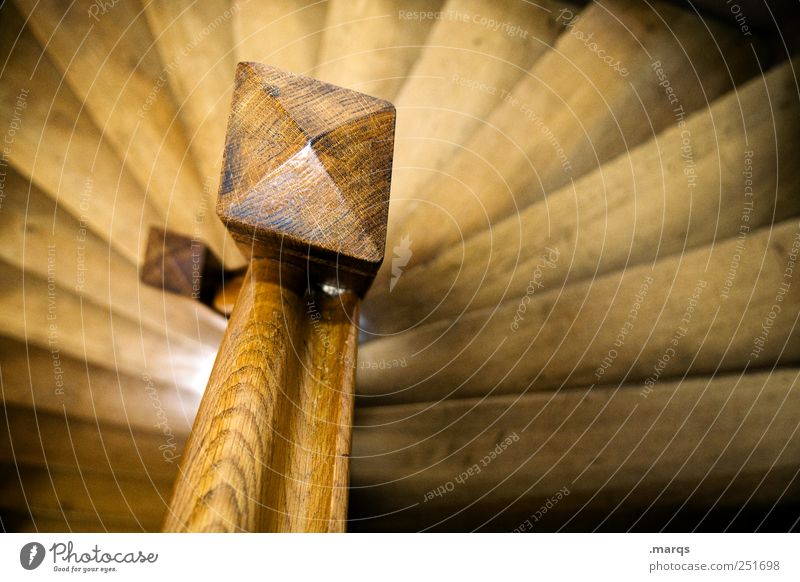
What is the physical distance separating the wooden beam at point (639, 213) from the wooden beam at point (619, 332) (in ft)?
0.08

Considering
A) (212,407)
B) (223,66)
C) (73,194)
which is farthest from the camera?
(223,66)

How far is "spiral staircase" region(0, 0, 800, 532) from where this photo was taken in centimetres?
62

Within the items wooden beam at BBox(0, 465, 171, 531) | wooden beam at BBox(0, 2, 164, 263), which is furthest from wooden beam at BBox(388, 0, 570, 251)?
wooden beam at BBox(0, 465, 171, 531)

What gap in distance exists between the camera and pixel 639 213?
2.35 ft

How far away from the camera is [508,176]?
796 mm

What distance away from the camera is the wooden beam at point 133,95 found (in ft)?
2.17

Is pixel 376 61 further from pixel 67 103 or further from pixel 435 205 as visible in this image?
pixel 67 103

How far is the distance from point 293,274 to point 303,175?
0.09 meters
